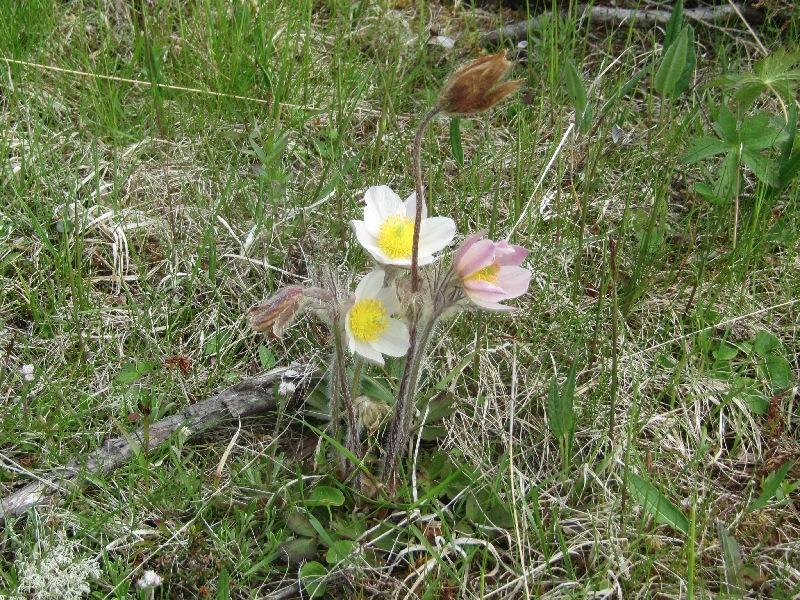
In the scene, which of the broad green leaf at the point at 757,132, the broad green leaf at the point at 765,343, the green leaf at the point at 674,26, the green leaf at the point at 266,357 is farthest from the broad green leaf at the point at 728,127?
the green leaf at the point at 266,357

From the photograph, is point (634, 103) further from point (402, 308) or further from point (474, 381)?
point (402, 308)

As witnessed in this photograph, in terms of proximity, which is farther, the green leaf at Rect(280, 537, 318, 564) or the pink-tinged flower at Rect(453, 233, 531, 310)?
the green leaf at Rect(280, 537, 318, 564)

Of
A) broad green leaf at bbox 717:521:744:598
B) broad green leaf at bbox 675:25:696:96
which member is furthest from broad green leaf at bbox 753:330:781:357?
broad green leaf at bbox 675:25:696:96

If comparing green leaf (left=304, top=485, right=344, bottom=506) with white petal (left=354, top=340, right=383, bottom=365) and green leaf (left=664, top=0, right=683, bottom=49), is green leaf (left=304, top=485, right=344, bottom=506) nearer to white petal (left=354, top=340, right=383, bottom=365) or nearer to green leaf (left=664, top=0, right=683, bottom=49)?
white petal (left=354, top=340, right=383, bottom=365)

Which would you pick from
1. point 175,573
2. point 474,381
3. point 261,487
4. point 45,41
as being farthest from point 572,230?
point 45,41

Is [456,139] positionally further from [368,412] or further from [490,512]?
[490,512]

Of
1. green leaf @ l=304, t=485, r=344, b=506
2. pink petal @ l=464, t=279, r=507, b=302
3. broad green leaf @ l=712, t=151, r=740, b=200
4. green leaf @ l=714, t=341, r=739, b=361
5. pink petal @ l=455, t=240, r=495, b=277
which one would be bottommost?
green leaf @ l=714, t=341, r=739, b=361
